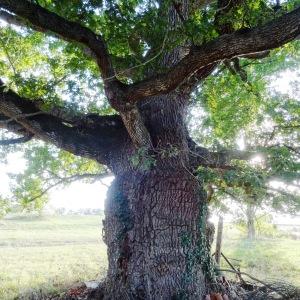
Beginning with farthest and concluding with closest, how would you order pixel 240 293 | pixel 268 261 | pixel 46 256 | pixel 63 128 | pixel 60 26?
pixel 46 256 < pixel 268 261 < pixel 240 293 < pixel 63 128 < pixel 60 26

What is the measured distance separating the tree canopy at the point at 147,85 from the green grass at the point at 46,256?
7.29 ft

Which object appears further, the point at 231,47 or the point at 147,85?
the point at 147,85

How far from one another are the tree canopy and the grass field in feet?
7.40

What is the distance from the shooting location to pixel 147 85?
5422mm

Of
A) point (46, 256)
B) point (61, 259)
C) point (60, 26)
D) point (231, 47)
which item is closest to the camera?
point (231, 47)

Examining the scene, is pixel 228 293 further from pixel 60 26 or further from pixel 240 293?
pixel 60 26

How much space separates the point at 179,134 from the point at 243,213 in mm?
2960

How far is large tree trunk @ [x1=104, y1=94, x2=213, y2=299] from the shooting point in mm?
6289

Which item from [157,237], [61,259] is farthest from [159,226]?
[61,259]

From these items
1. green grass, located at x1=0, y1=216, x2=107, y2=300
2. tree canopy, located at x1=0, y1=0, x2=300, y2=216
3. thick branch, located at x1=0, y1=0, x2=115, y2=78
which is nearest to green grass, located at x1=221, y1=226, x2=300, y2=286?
tree canopy, located at x1=0, y1=0, x2=300, y2=216

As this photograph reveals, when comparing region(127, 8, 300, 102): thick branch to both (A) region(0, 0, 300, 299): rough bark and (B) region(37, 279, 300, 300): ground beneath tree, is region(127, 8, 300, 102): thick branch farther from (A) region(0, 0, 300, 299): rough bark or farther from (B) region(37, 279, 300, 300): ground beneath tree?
(B) region(37, 279, 300, 300): ground beneath tree

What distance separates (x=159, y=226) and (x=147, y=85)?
265 cm

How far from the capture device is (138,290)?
6262 millimetres

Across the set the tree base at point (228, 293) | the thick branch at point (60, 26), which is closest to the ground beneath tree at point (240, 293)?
the tree base at point (228, 293)
